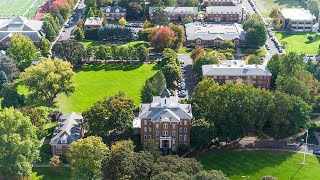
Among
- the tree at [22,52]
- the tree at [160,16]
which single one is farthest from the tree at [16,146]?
the tree at [160,16]

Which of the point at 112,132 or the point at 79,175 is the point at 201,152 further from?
the point at 79,175

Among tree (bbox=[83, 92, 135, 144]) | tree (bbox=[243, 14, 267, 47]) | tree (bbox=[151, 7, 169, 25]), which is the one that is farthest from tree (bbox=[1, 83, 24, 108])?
tree (bbox=[243, 14, 267, 47])

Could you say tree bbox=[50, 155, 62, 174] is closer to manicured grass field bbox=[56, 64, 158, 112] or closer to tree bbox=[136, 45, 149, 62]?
manicured grass field bbox=[56, 64, 158, 112]

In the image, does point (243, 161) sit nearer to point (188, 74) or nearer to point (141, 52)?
point (188, 74)

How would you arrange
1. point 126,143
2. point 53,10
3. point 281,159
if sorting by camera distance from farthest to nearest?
point 53,10, point 281,159, point 126,143

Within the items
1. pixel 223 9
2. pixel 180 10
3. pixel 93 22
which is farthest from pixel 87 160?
pixel 223 9

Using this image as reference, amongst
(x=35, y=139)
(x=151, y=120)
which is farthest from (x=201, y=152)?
(x=35, y=139)
